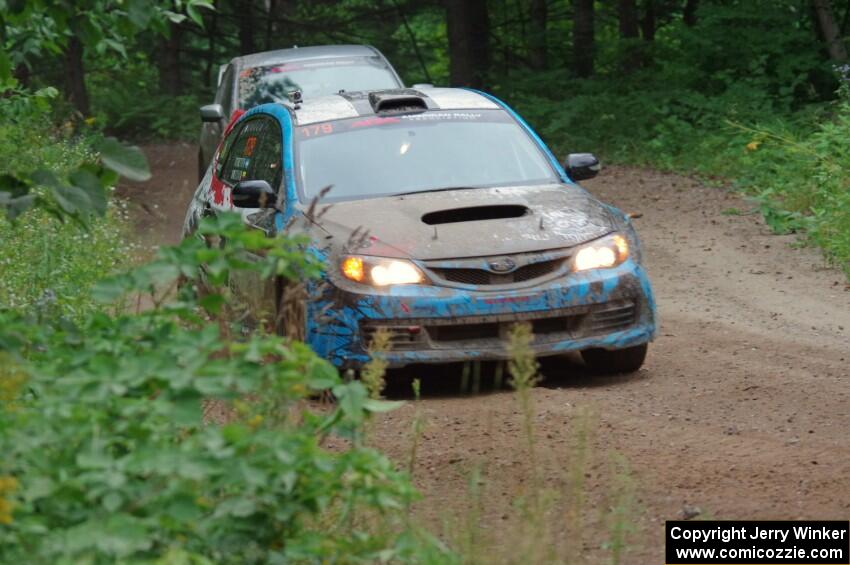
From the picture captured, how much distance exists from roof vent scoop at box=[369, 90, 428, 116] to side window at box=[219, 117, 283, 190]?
0.68 meters

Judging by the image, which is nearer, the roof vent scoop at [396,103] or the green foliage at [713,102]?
the roof vent scoop at [396,103]

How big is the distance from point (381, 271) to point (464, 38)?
58.7 feet

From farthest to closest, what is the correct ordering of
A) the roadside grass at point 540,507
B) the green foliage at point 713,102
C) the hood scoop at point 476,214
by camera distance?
the green foliage at point 713,102 < the hood scoop at point 476,214 < the roadside grass at point 540,507

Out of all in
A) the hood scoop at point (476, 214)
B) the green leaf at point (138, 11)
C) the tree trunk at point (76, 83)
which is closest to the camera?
the green leaf at point (138, 11)

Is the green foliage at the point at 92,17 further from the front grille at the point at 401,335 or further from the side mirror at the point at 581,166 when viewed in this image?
the side mirror at the point at 581,166

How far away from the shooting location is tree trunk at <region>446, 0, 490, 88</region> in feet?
82.9

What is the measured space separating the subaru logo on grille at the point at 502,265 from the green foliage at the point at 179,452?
370 centimetres

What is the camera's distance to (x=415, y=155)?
9.37 metres

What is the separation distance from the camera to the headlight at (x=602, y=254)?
27.3 feet

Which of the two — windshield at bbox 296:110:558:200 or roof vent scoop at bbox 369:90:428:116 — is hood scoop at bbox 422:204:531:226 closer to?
windshield at bbox 296:110:558:200

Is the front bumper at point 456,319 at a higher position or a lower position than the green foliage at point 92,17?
lower

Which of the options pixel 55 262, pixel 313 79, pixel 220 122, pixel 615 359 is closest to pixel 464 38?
pixel 220 122

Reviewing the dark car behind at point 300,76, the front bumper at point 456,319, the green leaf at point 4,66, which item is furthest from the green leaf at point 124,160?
the dark car behind at point 300,76

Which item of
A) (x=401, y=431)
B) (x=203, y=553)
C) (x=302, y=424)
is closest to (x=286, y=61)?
(x=401, y=431)
